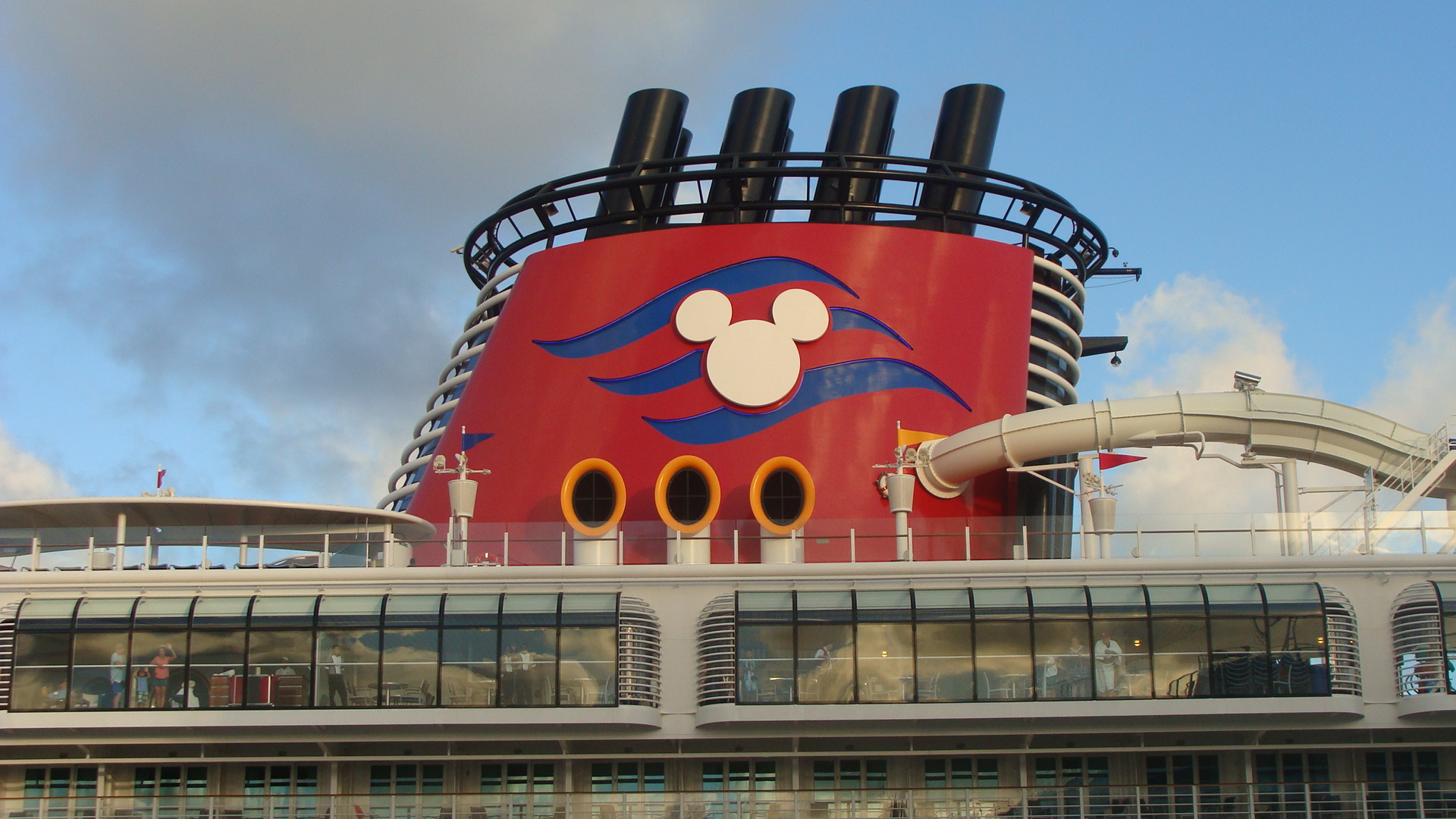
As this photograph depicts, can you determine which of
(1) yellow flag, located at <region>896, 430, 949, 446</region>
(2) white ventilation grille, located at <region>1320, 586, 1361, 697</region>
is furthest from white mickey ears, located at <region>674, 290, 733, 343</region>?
(2) white ventilation grille, located at <region>1320, 586, 1361, 697</region>

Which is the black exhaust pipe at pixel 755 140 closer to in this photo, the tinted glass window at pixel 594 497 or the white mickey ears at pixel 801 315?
the white mickey ears at pixel 801 315

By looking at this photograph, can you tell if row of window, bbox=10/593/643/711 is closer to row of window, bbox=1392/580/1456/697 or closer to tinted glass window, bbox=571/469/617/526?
tinted glass window, bbox=571/469/617/526

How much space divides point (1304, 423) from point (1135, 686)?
6089 mm

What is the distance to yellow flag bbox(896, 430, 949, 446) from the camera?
24594 millimetres

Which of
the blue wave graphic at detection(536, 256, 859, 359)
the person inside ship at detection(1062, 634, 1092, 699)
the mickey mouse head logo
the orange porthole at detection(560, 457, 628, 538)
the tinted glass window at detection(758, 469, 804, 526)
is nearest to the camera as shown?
the person inside ship at detection(1062, 634, 1092, 699)

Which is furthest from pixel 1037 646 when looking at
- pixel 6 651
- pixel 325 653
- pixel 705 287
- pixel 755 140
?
pixel 6 651

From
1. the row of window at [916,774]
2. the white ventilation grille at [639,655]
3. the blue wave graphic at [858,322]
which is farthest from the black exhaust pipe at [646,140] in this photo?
the row of window at [916,774]

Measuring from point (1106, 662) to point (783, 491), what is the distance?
5568mm

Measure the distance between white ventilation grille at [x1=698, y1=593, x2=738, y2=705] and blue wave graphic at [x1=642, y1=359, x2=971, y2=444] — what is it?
3.68 metres

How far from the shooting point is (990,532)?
2247cm

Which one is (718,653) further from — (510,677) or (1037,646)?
(1037,646)

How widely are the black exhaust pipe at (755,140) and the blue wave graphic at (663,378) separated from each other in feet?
10.9

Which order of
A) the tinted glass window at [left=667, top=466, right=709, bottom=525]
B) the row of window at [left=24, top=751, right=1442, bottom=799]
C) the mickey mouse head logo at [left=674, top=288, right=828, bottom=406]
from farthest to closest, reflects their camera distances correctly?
the mickey mouse head logo at [left=674, top=288, right=828, bottom=406], the tinted glass window at [left=667, top=466, right=709, bottom=525], the row of window at [left=24, top=751, right=1442, bottom=799]

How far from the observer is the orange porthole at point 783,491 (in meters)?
23.3
